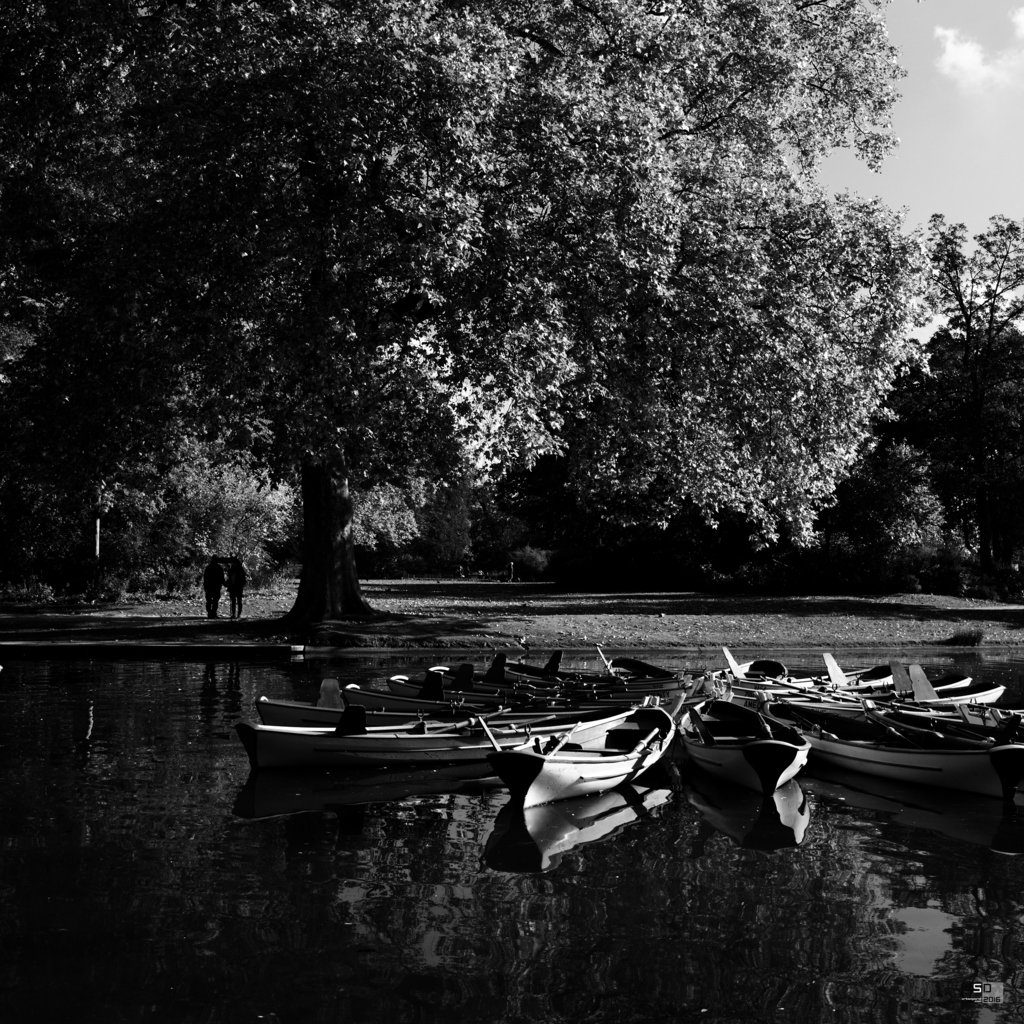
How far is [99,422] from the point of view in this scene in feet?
85.2

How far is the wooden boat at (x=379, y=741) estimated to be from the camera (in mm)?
12914

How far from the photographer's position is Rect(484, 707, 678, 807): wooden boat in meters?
11.4

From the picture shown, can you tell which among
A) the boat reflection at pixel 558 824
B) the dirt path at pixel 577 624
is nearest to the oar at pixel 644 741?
the boat reflection at pixel 558 824

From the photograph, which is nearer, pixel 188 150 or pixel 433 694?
pixel 433 694

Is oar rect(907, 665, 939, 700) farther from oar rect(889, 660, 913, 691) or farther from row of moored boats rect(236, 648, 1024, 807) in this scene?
oar rect(889, 660, 913, 691)

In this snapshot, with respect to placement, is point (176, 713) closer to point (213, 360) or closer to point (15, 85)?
point (213, 360)

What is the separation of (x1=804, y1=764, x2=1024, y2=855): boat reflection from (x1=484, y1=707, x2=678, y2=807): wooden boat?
190 centimetres

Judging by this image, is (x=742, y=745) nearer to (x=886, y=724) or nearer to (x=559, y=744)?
(x=559, y=744)

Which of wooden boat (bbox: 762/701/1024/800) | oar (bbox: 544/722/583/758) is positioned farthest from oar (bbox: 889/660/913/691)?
oar (bbox: 544/722/583/758)

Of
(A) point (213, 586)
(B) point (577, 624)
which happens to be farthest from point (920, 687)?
(A) point (213, 586)

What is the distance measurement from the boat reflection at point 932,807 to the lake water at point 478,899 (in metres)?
0.05

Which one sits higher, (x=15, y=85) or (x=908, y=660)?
(x=15, y=85)

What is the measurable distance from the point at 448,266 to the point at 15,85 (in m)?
11.0

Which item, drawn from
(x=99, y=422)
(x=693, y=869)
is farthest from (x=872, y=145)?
(x=693, y=869)
